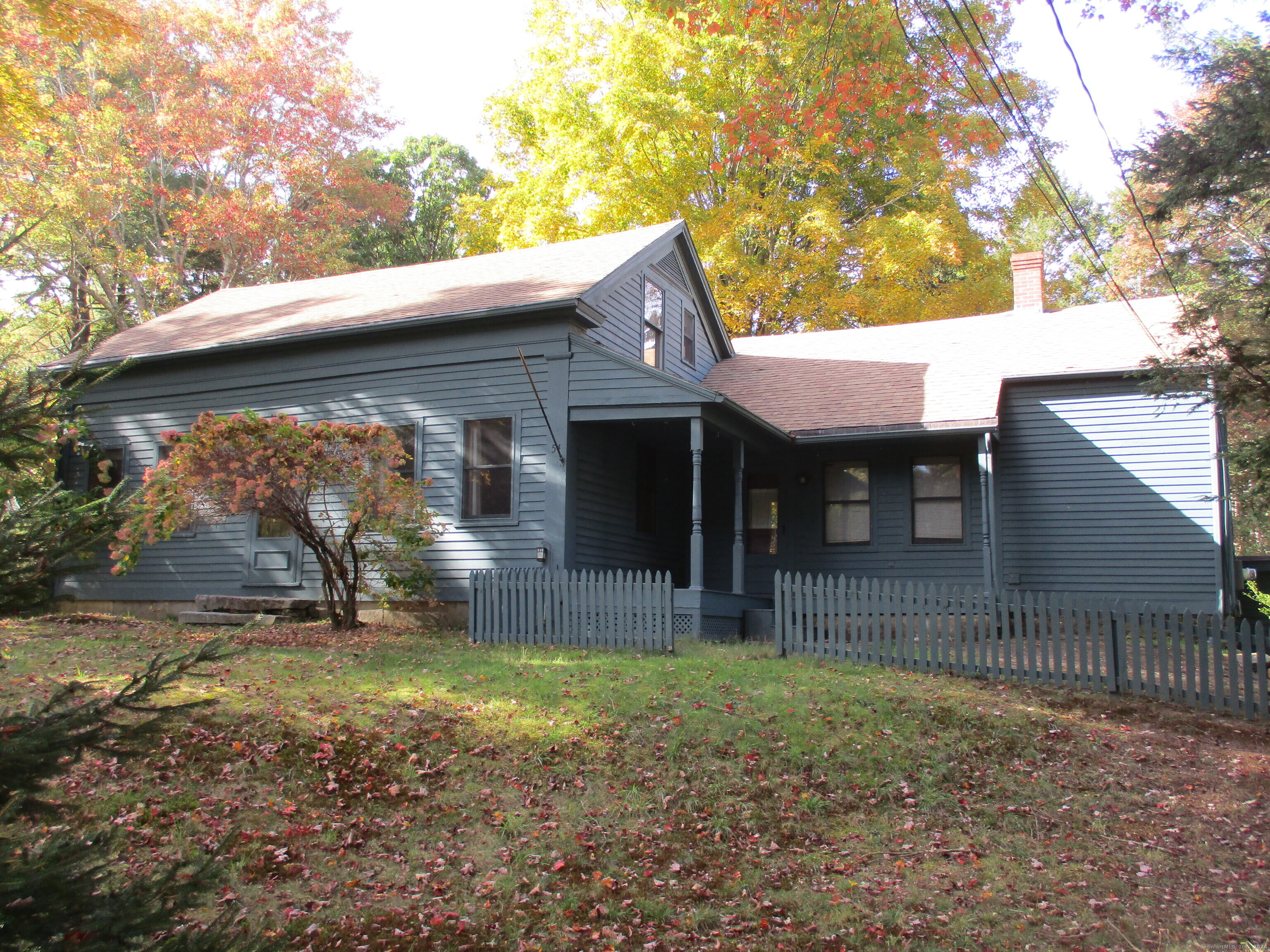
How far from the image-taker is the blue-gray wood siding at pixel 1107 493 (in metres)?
15.6

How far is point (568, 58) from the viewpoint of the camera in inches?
1185

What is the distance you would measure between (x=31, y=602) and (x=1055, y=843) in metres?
6.50

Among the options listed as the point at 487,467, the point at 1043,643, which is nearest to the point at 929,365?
the point at 1043,643

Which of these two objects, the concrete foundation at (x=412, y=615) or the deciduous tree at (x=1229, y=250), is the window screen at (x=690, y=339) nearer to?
the concrete foundation at (x=412, y=615)

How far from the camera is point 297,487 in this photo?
41.2 ft

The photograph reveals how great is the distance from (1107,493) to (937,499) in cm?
274

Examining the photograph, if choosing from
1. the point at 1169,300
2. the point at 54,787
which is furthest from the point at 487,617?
the point at 1169,300

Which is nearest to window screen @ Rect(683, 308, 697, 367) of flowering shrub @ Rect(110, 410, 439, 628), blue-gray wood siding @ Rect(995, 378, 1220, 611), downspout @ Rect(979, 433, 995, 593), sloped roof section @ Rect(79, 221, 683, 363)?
sloped roof section @ Rect(79, 221, 683, 363)

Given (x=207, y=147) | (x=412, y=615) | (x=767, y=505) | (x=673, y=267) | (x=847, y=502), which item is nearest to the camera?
(x=412, y=615)

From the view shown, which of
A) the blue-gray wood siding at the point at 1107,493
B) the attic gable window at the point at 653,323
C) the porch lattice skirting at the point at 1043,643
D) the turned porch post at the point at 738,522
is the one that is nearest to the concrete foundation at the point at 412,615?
the turned porch post at the point at 738,522

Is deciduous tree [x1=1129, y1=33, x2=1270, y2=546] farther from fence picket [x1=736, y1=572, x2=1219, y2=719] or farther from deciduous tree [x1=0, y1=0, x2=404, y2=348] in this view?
deciduous tree [x1=0, y1=0, x2=404, y2=348]

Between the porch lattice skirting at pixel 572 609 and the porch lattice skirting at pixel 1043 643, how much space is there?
4.95 ft

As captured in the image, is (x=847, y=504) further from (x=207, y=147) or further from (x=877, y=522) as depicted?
(x=207, y=147)

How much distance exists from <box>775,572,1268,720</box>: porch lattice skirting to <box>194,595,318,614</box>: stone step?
25.2 feet
